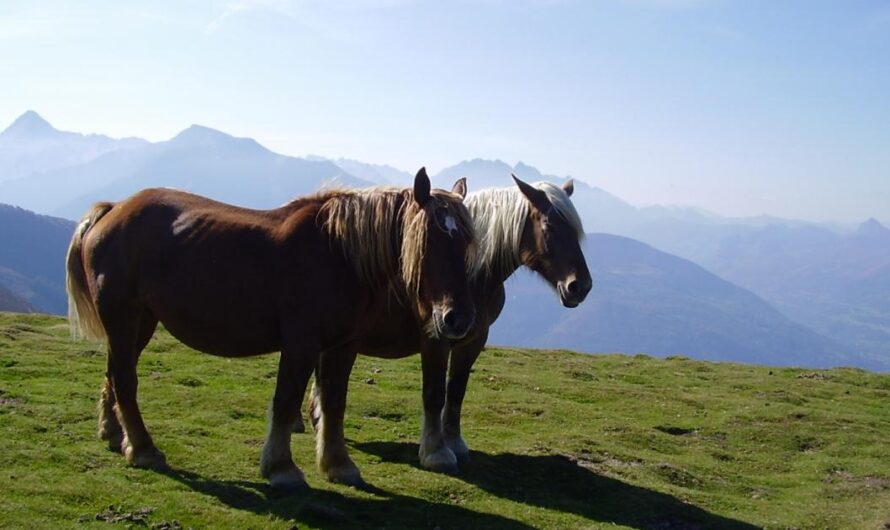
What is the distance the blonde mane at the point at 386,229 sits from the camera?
745 centimetres

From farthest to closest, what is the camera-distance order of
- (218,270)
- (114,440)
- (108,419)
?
(108,419)
(114,440)
(218,270)

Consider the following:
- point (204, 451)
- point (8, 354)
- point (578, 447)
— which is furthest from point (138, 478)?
point (8, 354)

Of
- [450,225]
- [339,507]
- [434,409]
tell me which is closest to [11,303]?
[434,409]

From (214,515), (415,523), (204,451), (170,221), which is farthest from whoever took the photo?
(204,451)

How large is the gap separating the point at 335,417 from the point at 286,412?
31.1 inches

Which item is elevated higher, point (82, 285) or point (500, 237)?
point (500, 237)

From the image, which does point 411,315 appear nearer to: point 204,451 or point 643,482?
point 204,451

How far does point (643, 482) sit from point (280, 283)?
5.89 meters

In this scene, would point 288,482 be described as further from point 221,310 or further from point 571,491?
point 571,491

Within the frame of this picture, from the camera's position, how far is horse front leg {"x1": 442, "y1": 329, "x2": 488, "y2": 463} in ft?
32.7

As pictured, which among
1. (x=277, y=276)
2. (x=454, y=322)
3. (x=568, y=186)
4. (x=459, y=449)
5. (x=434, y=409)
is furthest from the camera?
(x=568, y=186)

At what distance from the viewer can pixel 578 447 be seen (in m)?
11.5

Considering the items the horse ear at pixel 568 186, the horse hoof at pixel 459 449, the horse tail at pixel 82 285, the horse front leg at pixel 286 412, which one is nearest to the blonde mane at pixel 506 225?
the horse ear at pixel 568 186

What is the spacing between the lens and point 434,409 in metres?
9.52
